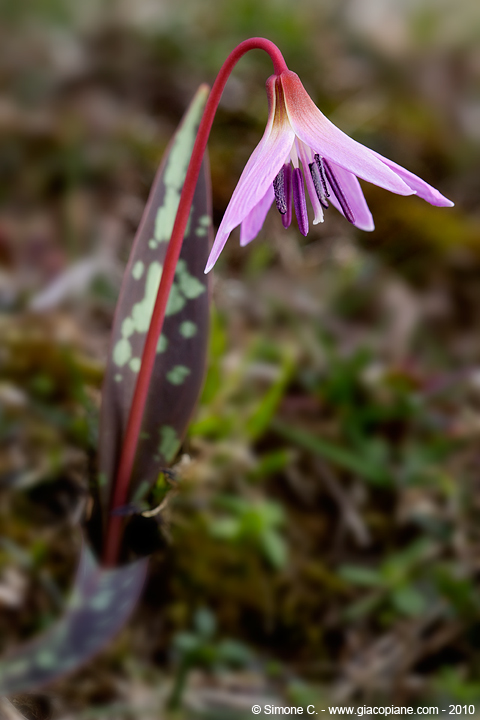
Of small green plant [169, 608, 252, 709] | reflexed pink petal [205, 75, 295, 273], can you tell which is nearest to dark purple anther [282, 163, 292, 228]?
reflexed pink petal [205, 75, 295, 273]

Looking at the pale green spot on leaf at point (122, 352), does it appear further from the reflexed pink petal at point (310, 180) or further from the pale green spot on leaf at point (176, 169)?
the reflexed pink petal at point (310, 180)

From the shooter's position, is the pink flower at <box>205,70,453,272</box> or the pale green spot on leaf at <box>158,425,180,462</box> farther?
the pale green spot on leaf at <box>158,425,180,462</box>

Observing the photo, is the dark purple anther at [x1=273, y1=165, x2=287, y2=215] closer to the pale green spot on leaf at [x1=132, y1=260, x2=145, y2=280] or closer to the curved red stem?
the curved red stem

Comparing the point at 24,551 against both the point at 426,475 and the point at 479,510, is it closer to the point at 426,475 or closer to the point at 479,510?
the point at 426,475

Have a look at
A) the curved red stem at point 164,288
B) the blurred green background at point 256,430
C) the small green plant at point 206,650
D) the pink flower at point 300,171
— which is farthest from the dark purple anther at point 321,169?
the small green plant at point 206,650

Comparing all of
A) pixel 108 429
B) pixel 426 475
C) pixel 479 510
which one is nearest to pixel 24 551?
pixel 108 429

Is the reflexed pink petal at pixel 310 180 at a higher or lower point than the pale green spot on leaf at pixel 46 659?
higher

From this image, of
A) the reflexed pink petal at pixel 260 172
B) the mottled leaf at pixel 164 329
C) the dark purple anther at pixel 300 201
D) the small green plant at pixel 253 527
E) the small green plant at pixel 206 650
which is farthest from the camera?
the small green plant at pixel 253 527
